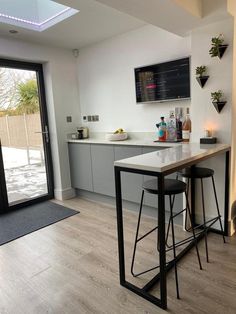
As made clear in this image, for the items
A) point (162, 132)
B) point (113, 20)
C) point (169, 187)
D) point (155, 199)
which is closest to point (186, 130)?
point (162, 132)

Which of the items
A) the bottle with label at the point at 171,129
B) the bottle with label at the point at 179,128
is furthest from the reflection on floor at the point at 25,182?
the bottle with label at the point at 179,128

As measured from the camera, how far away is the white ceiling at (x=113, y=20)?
1777 millimetres

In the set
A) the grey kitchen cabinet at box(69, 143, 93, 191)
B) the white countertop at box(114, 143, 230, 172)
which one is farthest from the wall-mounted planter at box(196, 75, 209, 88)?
the grey kitchen cabinet at box(69, 143, 93, 191)

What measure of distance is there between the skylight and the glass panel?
2.62 feet

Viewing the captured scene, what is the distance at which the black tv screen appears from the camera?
9.01 ft

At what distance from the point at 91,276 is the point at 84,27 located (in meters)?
2.74

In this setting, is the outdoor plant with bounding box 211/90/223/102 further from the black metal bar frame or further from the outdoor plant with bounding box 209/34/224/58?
the black metal bar frame

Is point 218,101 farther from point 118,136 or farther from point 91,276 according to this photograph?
point 91,276

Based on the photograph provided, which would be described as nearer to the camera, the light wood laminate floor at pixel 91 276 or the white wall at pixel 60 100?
the light wood laminate floor at pixel 91 276

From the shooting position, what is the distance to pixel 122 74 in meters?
3.38

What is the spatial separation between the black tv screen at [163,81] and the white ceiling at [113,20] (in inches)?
17.9

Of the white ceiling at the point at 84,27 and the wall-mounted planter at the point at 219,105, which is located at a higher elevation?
the white ceiling at the point at 84,27

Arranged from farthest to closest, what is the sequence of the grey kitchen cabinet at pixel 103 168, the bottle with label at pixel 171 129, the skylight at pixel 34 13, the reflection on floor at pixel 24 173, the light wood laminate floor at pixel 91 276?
the reflection on floor at pixel 24 173 → the grey kitchen cabinet at pixel 103 168 → the bottle with label at pixel 171 129 → the skylight at pixel 34 13 → the light wood laminate floor at pixel 91 276

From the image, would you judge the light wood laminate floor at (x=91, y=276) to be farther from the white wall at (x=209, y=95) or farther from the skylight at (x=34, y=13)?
the skylight at (x=34, y=13)
